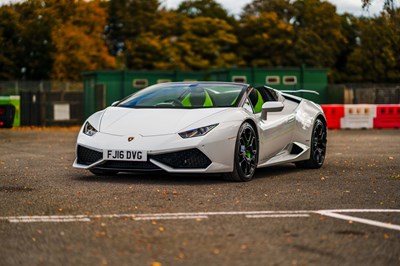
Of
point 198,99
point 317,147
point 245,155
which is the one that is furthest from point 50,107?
point 245,155

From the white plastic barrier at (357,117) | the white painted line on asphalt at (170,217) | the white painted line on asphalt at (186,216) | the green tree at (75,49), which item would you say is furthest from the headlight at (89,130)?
the green tree at (75,49)

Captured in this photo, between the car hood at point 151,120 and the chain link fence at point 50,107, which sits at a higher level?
the car hood at point 151,120

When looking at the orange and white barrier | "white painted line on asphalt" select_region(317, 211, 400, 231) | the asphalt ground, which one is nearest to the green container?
the orange and white barrier

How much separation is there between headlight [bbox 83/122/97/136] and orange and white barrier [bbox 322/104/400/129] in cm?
2055

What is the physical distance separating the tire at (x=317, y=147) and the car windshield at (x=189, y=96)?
5.49ft

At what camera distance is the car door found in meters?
10.7

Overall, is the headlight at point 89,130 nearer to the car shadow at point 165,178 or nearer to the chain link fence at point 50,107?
the car shadow at point 165,178

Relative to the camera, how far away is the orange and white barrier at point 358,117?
30.1m

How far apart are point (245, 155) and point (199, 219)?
330 cm

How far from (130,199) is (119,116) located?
224 cm

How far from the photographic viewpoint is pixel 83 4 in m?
69.4

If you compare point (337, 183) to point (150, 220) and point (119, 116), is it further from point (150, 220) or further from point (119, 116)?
point (150, 220)

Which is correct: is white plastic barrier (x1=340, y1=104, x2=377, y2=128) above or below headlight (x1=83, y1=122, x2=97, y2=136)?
below

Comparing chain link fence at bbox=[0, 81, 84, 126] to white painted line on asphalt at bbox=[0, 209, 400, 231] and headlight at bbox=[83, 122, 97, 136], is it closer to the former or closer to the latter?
headlight at bbox=[83, 122, 97, 136]
